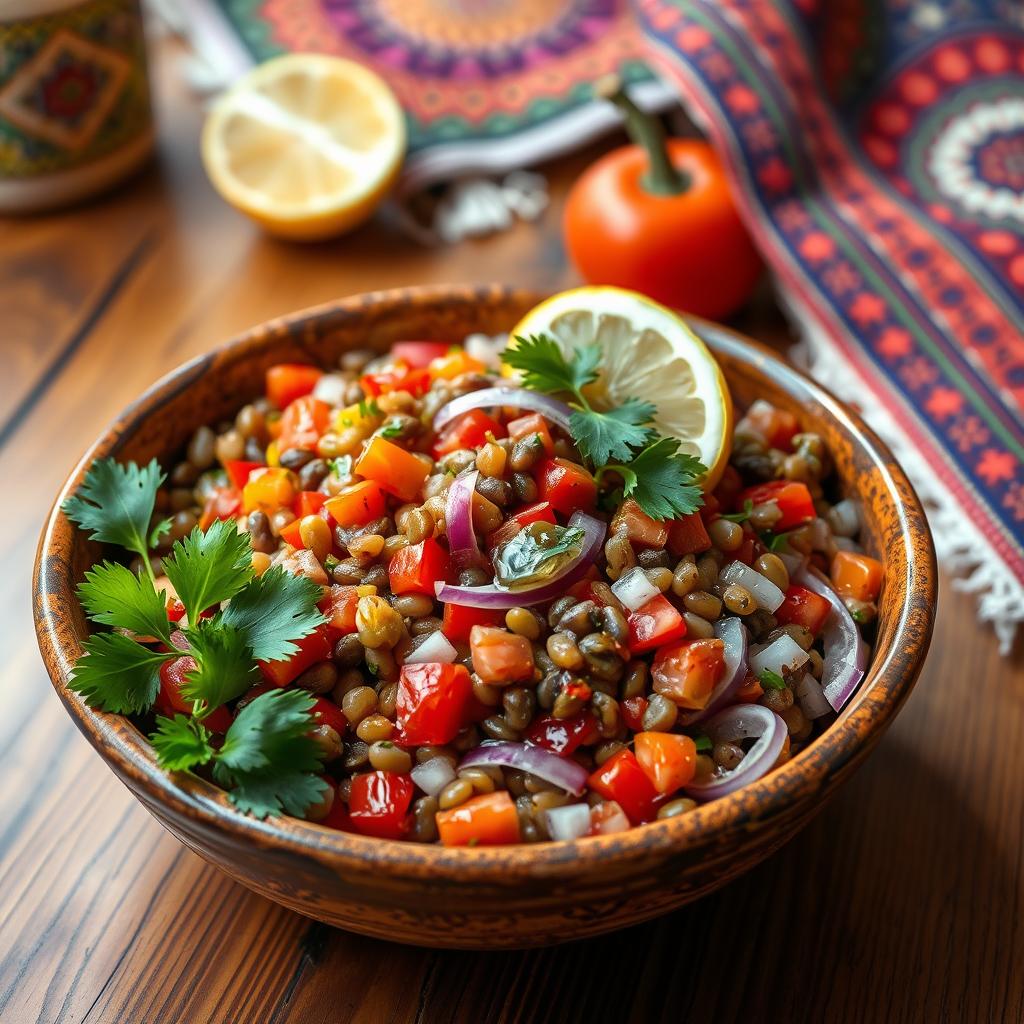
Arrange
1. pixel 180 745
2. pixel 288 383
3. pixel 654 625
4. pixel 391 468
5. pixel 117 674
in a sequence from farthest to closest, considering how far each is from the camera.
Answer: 1. pixel 288 383
2. pixel 391 468
3. pixel 654 625
4. pixel 117 674
5. pixel 180 745

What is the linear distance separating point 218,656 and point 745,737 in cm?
92

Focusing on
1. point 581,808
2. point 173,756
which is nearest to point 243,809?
point 173,756

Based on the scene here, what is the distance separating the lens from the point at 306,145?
385 centimetres

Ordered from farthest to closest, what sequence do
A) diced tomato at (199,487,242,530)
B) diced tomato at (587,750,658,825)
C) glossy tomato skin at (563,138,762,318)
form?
1. glossy tomato skin at (563,138,762,318)
2. diced tomato at (199,487,242,530)
3. diced tomato at (587,750,658,825)

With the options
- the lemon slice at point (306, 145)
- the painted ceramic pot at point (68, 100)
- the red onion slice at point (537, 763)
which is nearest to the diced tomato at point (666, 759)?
the red onion slice at point (537, 763)

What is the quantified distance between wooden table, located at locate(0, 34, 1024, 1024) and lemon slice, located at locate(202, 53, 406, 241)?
4.26 ft

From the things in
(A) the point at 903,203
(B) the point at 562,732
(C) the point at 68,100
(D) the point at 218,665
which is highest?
(C) the point at 68,100

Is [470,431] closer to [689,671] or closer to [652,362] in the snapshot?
[652,362]

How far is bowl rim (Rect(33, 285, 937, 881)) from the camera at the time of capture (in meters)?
1.71

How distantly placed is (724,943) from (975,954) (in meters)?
0.48

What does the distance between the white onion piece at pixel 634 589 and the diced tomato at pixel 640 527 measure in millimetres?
57

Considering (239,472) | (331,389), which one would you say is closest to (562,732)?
(239,472)

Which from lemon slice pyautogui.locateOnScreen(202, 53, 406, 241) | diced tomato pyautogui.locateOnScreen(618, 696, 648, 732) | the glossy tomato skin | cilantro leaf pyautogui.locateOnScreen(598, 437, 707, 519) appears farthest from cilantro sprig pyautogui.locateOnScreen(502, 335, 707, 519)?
lemon slice pyautogui.locateOnScreen(202, 53, 406, 241)

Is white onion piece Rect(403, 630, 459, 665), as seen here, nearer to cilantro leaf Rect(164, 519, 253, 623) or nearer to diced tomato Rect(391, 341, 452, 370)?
cilantro leaf Rect(164, 519, 253, 623)
